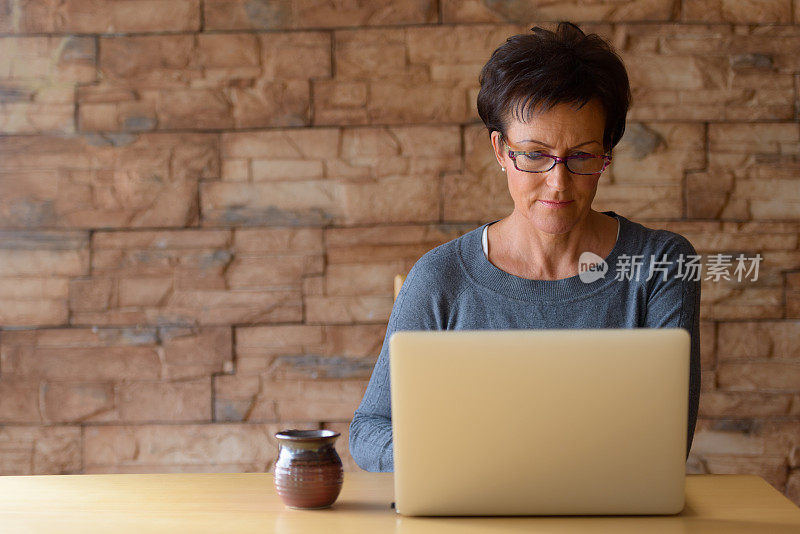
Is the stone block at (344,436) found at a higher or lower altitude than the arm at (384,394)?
lower

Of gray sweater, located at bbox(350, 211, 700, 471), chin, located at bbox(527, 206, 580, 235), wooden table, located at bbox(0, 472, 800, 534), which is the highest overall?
chin, located at bbox(527, 206, 580, 235)

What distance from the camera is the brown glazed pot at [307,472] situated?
107 cm

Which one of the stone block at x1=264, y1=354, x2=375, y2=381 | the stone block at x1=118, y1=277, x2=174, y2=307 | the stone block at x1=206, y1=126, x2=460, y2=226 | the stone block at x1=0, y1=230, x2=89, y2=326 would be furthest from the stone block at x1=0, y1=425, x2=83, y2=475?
the stone block at x1=206, y1=126, x2=460, y2=226

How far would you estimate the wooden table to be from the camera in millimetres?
990

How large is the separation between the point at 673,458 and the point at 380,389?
676mm

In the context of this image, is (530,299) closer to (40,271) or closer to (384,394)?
(384,394)

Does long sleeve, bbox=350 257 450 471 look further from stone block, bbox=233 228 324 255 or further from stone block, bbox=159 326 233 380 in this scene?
stone block, bbox=159 326 233 380

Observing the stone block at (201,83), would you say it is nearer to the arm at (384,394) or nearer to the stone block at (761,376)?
the arm at (384,394)

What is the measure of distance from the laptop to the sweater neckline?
63 cm

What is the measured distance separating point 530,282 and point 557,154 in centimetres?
26

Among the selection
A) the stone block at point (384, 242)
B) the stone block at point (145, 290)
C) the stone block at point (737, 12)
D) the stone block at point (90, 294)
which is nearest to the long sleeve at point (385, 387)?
the stone block at point (384, 242)

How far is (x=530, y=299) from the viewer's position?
1.60 metres

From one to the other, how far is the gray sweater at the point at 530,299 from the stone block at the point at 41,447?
4.51 ft

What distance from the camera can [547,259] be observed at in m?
1.66
